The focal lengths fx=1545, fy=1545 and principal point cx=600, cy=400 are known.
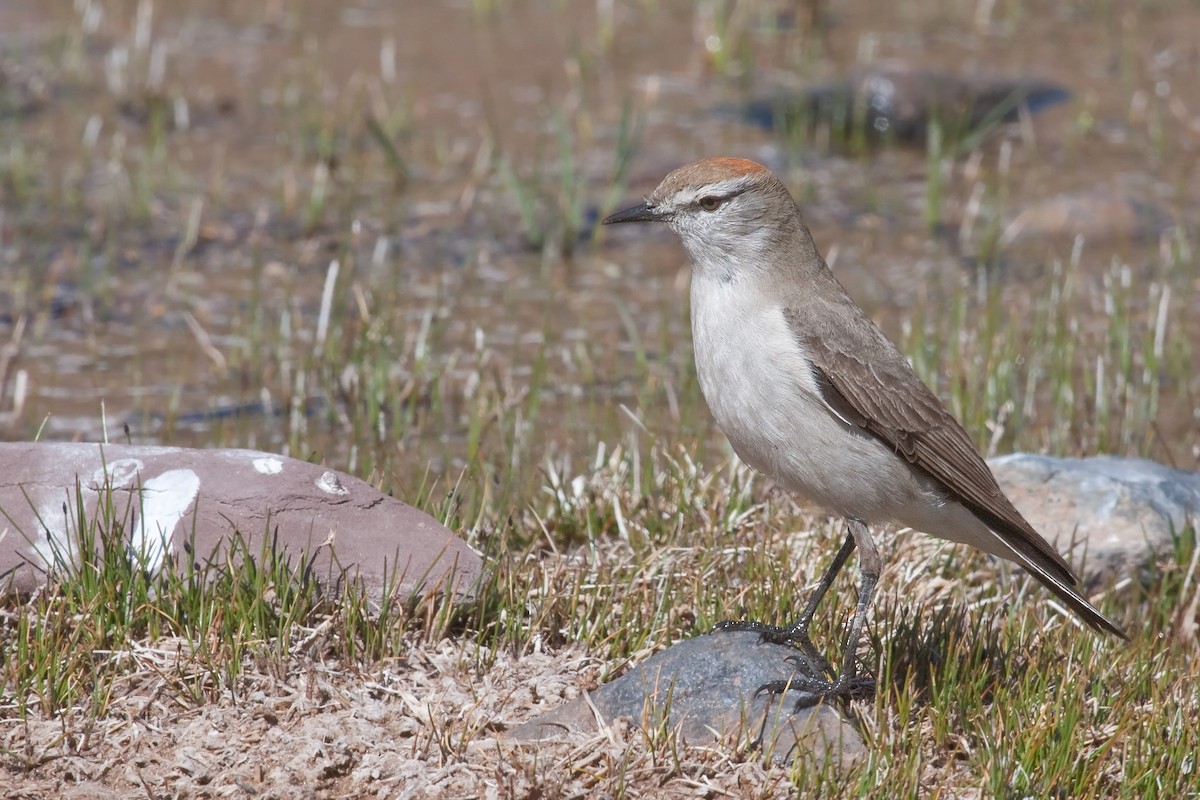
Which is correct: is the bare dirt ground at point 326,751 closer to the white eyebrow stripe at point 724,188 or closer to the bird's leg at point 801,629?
the bird's leg at point 801,629

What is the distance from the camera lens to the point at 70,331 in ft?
30.7

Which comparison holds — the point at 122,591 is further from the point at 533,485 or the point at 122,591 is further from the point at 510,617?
the point at 533,485

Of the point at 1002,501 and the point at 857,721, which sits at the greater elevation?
the point at 1002,501

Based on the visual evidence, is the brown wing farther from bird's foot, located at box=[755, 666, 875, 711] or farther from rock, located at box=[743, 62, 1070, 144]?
rock, located at box=[743, 62, 1070, 144]

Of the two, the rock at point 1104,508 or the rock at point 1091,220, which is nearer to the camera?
the rock at point 1104,508

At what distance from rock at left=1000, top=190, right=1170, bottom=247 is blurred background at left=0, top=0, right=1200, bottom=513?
0.03 meters

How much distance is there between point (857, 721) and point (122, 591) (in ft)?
8.04

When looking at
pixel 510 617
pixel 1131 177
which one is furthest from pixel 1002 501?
pixel 1131 177

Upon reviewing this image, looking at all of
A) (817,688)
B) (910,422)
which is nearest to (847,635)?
(817,688)

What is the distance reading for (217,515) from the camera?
5375 millimetres

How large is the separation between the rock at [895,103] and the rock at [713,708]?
25.7 feet

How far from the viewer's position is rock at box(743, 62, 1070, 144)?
12.3m

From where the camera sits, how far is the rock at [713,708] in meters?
4.84

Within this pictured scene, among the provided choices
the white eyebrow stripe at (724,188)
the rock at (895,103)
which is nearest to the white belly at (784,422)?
the white eyebrow stripe at (724,188)
